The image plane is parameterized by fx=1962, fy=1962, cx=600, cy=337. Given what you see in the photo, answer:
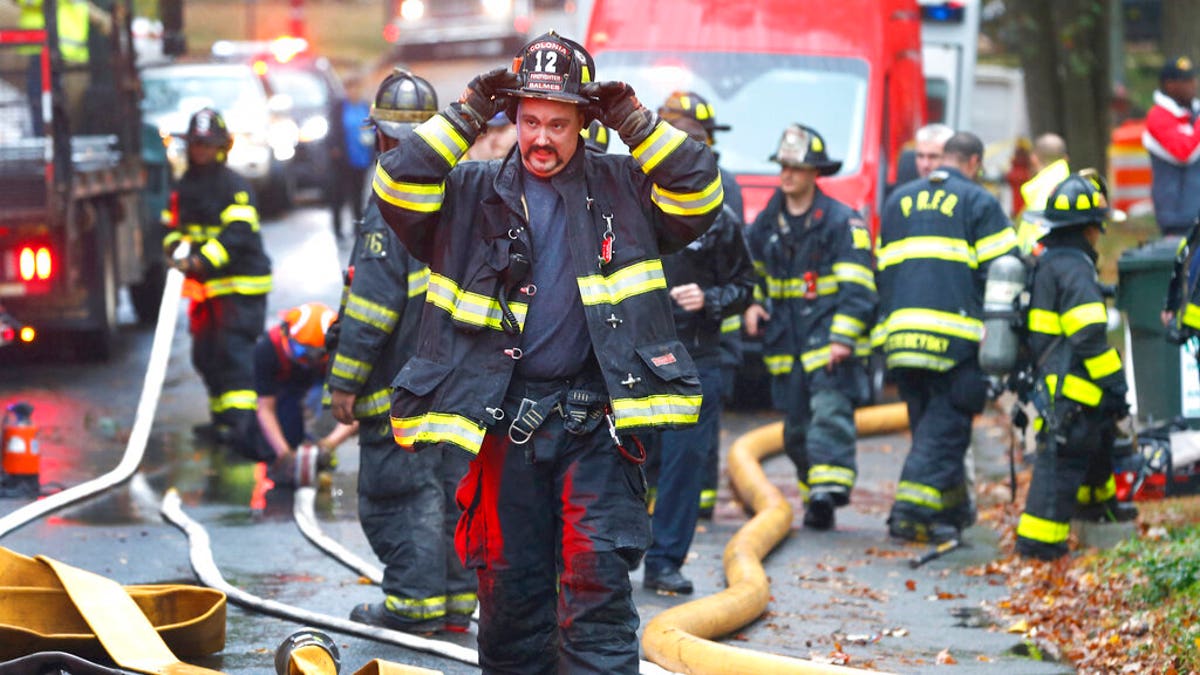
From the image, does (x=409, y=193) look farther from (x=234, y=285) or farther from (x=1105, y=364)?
(x=234, y=285)

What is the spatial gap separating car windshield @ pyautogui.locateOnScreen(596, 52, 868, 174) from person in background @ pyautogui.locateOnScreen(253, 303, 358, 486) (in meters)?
4.21

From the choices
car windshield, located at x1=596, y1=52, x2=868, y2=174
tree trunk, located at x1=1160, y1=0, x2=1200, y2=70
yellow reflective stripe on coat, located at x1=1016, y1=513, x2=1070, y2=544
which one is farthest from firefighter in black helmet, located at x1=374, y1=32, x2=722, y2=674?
tree trunk, located at x1=1160, y1=0, x2=1200, y2=70

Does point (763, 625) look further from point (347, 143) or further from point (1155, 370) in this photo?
point (347, 143)

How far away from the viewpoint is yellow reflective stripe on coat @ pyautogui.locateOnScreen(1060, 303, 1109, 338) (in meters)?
8.22

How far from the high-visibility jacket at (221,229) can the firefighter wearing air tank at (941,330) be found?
12.0ft

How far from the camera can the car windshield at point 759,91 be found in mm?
13453

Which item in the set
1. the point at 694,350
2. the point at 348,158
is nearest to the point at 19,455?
the point at 694,350

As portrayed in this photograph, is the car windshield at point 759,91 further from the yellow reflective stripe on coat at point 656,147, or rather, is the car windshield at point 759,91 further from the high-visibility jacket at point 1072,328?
the yellow reflective stripe on coat at point 656,147

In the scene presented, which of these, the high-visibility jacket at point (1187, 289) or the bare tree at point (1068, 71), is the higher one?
the bare tree at point (1068, 71)

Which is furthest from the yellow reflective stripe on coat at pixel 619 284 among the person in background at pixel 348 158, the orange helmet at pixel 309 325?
the person in background at pixel 348 158

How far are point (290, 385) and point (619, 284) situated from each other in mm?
5104

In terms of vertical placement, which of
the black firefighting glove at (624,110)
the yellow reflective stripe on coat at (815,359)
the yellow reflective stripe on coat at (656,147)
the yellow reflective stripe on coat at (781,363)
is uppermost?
Result: the black firefighting glove at (624,110)

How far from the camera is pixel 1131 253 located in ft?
32.8

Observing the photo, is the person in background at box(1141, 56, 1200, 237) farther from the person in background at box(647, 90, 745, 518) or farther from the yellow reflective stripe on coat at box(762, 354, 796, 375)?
the person in background at box(647, 90, 745, 518)
